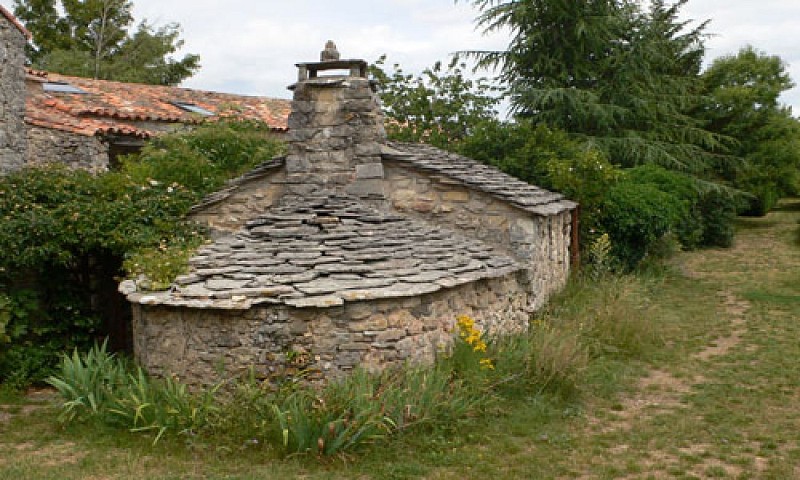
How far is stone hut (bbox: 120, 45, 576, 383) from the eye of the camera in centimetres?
705

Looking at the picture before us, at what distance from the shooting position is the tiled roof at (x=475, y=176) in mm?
9570

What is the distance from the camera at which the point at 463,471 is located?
5.92 m

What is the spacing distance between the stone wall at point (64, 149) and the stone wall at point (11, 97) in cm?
252

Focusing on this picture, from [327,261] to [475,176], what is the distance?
3495 mm

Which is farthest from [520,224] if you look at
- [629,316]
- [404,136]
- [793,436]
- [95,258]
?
[404,136]

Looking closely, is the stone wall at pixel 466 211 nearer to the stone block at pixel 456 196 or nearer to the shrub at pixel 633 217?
the stone block at pixel 456 196

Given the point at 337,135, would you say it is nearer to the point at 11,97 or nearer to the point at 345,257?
the point at 345,257

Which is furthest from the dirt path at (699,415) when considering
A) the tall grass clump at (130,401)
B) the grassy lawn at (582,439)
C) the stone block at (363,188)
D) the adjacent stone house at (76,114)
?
the adjacent stone house at (76,114)

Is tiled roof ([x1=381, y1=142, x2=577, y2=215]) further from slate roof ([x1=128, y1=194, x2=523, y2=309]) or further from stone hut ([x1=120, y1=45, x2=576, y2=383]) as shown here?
slate roof ([x1=128, y1=194, x2=523, y2=309])

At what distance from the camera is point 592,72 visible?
20.3 metres

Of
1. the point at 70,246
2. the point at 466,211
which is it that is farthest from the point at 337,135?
the point at 70,246

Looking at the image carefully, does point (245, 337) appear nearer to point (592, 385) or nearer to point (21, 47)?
point (592, 385)

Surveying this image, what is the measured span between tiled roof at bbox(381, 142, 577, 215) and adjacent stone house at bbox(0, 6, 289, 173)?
6.52 metres

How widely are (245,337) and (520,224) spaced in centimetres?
444
